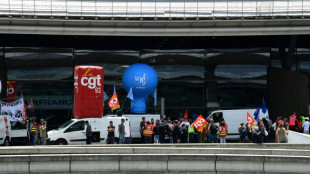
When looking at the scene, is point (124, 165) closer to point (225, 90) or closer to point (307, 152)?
point (307, 152)

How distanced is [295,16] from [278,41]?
244 inches

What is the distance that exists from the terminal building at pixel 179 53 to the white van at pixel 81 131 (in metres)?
7.06

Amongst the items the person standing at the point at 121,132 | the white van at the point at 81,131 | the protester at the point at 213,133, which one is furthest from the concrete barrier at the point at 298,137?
the white van at the point at 81,131

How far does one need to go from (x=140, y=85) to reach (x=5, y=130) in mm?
8725

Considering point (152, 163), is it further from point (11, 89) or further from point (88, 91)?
point (11, 89)

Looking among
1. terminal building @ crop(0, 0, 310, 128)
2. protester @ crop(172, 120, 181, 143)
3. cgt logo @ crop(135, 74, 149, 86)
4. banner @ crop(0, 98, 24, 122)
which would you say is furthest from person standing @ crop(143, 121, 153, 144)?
terminal building @ crop(0, 0, 310, 128)

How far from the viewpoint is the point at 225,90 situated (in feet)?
142

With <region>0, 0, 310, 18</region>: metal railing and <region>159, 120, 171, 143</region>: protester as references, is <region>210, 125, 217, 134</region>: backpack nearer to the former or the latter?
<region>159, 120, 171, 143</region>: protester

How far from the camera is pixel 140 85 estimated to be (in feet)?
119

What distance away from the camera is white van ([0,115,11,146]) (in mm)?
29709

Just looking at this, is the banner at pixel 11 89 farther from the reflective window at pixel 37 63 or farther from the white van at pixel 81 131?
the white van at pixel 81 131

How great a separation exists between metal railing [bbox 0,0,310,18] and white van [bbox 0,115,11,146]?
23.8 ft

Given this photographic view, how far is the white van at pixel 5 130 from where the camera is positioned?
2971 centimetres

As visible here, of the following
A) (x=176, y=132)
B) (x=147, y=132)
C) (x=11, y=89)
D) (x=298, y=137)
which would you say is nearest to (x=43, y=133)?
(x=147, y=132)
